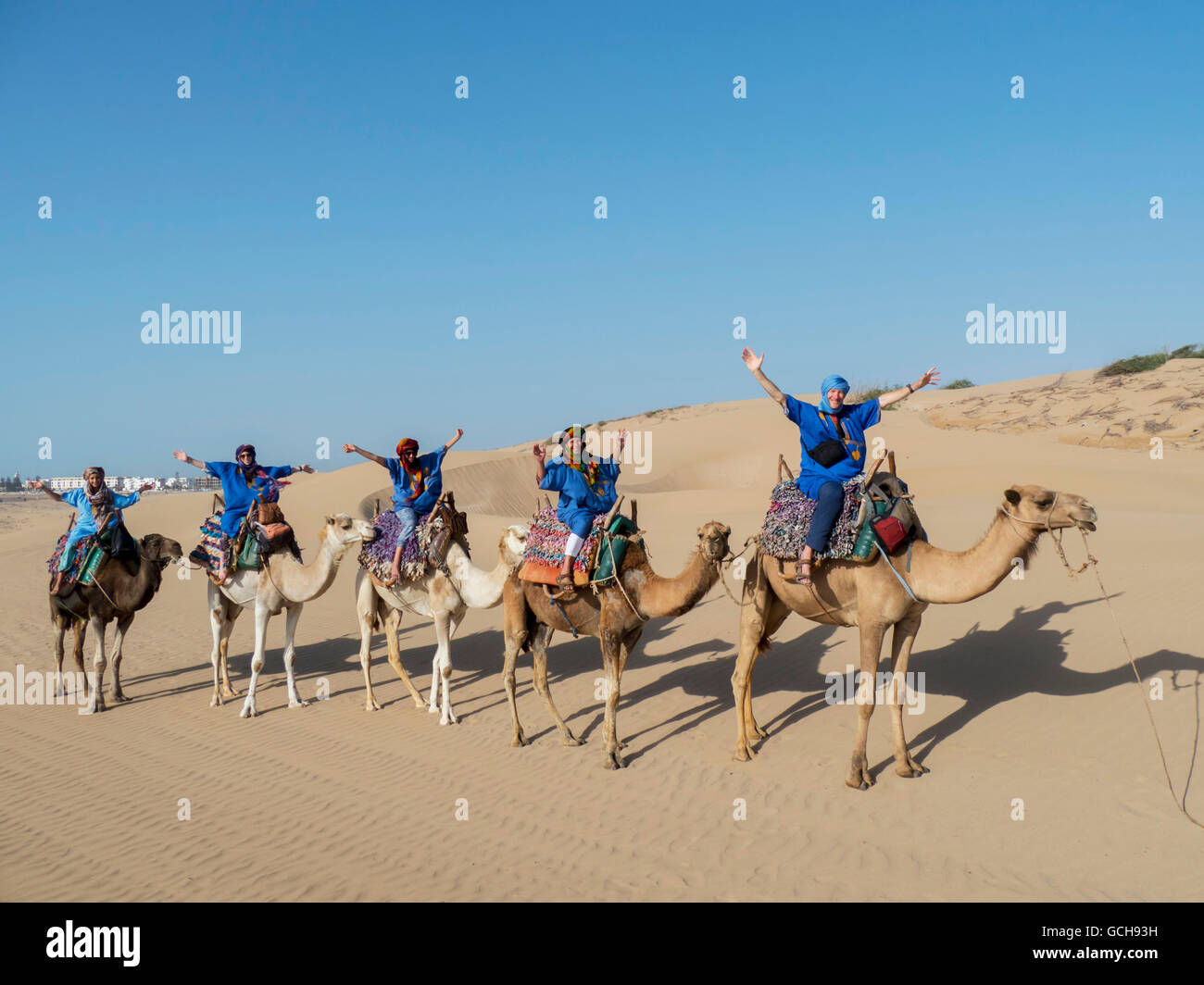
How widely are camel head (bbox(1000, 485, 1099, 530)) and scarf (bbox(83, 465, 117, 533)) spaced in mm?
11343

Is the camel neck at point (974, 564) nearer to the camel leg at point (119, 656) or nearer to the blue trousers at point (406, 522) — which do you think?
the blue trousers at point (406, 522)

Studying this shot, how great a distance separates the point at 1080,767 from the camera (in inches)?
311

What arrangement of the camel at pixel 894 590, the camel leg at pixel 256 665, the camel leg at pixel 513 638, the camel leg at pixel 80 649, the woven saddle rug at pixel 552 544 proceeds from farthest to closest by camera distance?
1. the camel leg at pixel 80 649
2. the camel leg at pixel 256 665
3. the camel leg at pixel 513 638
4. the woven saddle rug at pixel 552 544
5. the camel at pixel 894 590

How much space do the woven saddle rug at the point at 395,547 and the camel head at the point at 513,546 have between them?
1.09m

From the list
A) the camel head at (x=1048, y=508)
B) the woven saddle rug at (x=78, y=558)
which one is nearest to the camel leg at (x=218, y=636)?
the woven saddle rug at (x=78, y=558)

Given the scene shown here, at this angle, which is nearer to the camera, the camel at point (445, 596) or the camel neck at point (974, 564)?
the camel neck at point (974, 564)

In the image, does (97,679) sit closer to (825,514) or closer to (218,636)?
(218,636)

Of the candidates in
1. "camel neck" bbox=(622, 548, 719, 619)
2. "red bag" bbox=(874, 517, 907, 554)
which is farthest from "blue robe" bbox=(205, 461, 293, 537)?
"red bag" bbox=(874, 517, 907, 554)

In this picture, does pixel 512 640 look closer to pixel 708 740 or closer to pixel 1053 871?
pixel 708 740

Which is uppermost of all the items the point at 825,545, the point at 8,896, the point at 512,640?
the point at 825,545

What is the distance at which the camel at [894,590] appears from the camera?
23.2 feet

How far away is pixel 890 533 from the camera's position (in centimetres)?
785
